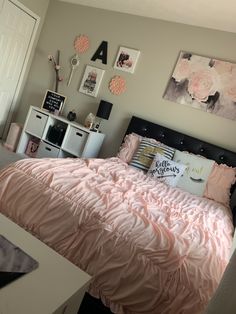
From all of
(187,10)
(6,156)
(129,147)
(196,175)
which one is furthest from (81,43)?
(196,175)

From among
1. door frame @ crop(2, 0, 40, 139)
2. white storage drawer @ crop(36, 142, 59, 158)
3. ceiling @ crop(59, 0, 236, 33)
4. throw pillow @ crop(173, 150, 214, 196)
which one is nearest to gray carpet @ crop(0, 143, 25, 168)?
white storage drawer @ crop(36, 142, 59, 158)

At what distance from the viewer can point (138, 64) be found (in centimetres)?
348

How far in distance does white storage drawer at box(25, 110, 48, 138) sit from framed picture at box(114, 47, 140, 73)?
1.20 meters

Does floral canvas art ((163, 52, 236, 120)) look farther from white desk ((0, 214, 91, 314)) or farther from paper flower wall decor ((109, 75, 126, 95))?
white desk ((0, 214, 91, 314))

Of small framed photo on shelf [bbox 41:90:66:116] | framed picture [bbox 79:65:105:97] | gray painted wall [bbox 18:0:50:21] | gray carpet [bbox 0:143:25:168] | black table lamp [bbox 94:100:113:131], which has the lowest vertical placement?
gray carpet [bbox 0:143:25:168]

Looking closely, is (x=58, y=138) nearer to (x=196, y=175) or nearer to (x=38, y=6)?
(x=196, y=175)

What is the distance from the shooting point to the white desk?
34.2 inches

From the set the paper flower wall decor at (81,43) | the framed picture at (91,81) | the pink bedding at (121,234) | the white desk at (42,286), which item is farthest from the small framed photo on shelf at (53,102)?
the white desk at (42,286)

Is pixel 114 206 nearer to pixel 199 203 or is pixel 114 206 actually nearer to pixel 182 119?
pixel 199 203

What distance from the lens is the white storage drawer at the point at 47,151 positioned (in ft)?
11.7

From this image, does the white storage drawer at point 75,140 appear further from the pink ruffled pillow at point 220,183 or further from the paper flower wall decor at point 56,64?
the pink ruffled pillow at point 220,183

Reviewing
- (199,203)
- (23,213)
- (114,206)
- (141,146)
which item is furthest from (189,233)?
(141,146)

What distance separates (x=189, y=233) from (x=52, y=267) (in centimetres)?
91

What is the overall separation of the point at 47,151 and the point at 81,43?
5.17 ft
